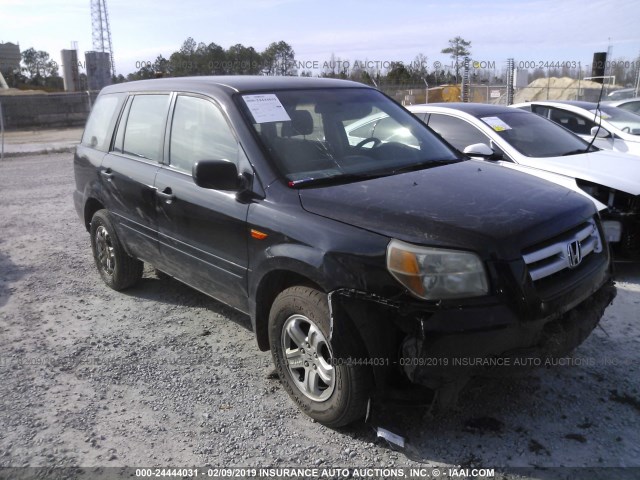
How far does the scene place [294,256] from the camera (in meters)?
2.98

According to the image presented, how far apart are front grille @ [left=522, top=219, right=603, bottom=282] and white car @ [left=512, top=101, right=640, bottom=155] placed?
16.1ft

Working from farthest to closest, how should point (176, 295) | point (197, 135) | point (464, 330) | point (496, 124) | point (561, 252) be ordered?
point (496, 124) → point (176, 295) → point (197, 135) → point (561, 252) → point (464, 330)

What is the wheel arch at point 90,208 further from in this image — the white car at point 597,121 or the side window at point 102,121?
the white car at point 597,121

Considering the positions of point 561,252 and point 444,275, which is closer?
point 444,275

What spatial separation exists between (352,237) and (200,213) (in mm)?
1360

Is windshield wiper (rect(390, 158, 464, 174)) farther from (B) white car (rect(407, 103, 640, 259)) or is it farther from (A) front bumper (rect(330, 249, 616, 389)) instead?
(A) front bumper (rect(330, 249, 616, 389))

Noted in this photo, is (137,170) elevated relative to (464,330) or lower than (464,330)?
elevated

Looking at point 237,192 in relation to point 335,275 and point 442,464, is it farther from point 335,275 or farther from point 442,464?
point 442,464

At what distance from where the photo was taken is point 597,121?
807 centimetres

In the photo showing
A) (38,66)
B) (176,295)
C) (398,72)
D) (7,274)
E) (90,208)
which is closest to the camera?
(176,295)

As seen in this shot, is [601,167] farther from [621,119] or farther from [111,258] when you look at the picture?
[111,258]

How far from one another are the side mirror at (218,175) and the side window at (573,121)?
6614 mm

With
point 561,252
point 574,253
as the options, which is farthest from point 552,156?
point 561,252

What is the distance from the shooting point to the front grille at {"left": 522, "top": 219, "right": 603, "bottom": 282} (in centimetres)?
275
